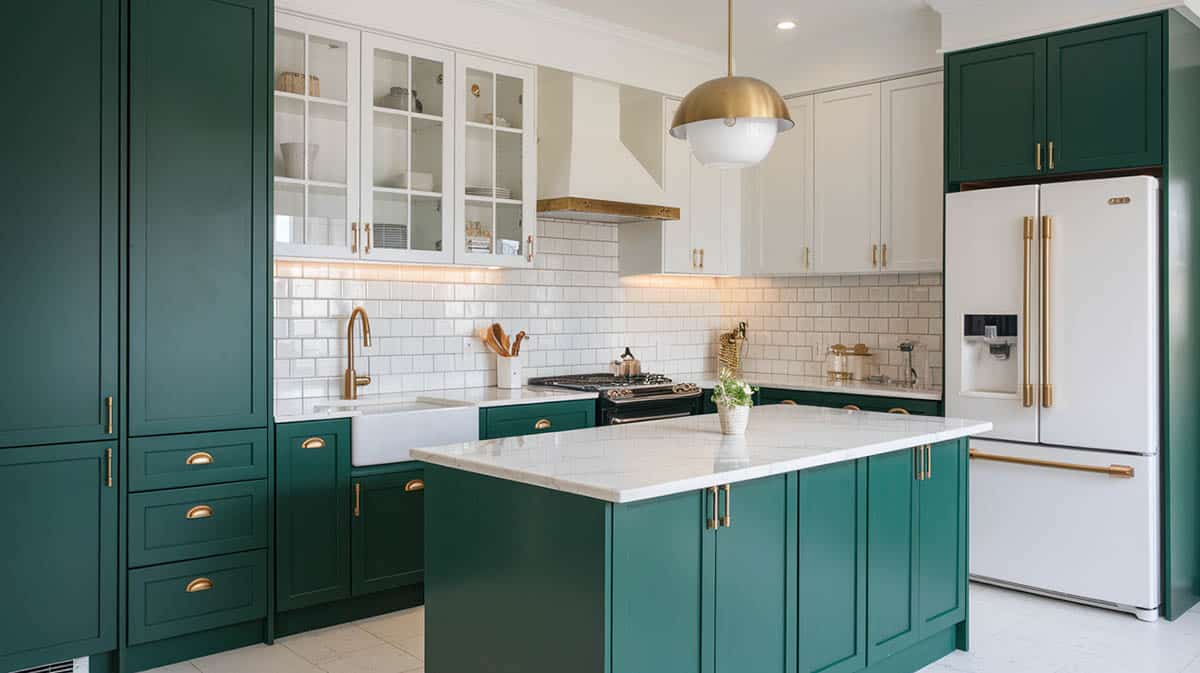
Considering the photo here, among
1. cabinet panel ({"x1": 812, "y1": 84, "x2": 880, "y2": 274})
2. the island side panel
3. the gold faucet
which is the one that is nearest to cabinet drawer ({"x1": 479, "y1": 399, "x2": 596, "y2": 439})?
the gold faucet

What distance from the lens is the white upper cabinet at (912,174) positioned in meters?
5.33

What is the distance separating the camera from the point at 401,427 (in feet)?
14.1

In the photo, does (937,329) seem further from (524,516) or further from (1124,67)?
(524,516)

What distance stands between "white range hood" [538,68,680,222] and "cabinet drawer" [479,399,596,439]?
1119 millimetres

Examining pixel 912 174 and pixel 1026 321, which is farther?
pixel 912 174

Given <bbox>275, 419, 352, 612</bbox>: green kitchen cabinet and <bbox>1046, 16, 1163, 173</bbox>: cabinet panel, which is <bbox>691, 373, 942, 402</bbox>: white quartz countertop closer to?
<bbox>1046, 16, 1163, 173</bbox>: cabinet panel

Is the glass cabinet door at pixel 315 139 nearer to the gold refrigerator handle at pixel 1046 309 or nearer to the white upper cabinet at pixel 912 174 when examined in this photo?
the white upper cabinet at pixel 912 174

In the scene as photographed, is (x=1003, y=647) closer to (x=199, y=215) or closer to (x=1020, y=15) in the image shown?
(x=1020, y=15)

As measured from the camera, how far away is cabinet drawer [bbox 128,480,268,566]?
3623 mm

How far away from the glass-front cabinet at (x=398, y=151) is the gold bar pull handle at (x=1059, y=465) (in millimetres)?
2656

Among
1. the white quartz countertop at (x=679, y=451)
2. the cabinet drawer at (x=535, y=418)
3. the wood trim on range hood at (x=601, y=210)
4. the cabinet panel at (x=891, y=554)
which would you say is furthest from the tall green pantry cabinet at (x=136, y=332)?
the cabinet panel at (x=891, y=554)

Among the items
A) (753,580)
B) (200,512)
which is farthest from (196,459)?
(753,580)

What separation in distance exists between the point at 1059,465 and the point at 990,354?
651 mm

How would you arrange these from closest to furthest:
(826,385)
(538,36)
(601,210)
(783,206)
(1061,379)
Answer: (1061,379), (538,36), (601,210), (826,385), (783,206)
